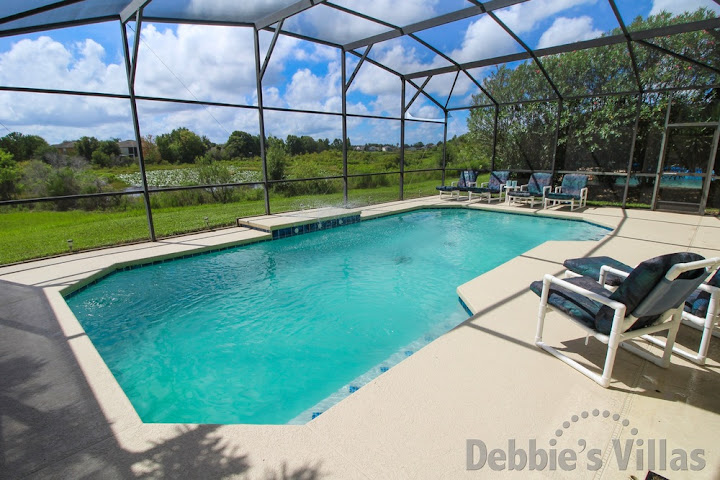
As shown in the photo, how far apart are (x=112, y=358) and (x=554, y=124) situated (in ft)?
36.9

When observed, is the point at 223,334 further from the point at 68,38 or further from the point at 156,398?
the point at 68,38

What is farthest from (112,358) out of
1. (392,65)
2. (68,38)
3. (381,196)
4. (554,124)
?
(68,38)

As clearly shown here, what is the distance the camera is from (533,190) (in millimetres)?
9898

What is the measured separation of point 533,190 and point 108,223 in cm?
1160

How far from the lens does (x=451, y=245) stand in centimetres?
652

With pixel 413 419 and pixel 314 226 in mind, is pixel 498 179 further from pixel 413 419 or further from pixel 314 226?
pixel 413 419

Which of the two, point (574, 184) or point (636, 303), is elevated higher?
point (574, 184)

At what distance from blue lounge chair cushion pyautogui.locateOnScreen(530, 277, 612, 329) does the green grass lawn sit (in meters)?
6.46

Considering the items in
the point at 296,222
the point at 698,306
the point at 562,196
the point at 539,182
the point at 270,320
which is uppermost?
the point at 539,182

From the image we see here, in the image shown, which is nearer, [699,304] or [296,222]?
[699,304]

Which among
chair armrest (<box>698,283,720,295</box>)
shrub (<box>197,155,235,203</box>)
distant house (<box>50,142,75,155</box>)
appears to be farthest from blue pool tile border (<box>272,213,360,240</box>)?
distant house (<box>50,142,75,155</box>)

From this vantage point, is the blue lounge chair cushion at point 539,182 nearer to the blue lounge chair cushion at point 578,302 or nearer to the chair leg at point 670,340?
the blue lounge chair cushion at point 578,302

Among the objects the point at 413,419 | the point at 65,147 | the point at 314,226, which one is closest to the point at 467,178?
the point at 314,226

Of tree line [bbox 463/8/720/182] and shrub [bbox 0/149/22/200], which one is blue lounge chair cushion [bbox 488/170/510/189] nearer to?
tree line [bbox 463/8/720/182]
